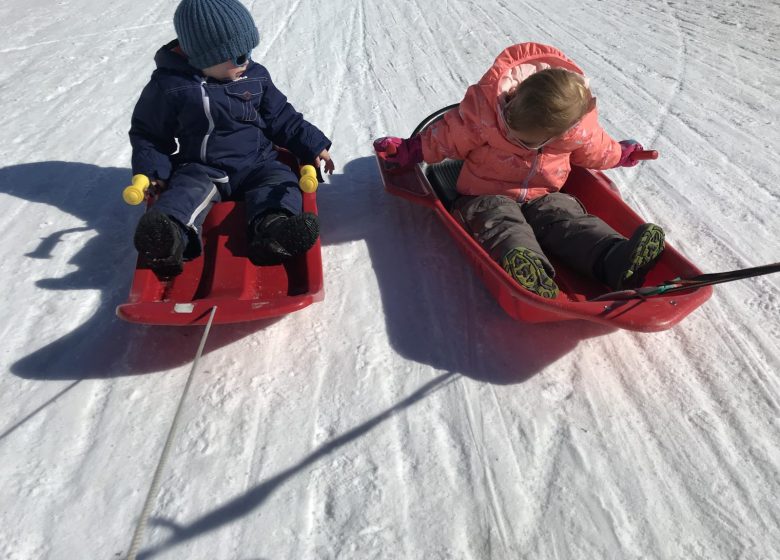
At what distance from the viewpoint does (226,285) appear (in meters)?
2.34

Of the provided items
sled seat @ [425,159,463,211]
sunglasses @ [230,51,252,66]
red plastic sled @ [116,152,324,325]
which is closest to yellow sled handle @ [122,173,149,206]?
red plastic sled @ [116,152,324,325]

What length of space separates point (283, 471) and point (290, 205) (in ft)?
3.58

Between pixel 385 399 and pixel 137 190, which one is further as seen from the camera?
pixel 137 190

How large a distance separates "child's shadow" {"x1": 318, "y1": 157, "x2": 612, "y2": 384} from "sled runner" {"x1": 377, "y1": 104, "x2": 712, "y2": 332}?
0.30 feet

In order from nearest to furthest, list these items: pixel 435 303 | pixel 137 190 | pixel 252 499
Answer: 1. pixel 252 499
2. pixel 137 190
3. pixel 435 303

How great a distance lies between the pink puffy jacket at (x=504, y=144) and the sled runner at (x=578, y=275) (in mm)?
152

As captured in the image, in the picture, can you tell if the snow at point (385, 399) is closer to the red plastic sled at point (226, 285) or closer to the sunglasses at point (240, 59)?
the red plastic sled at point (226, 285)

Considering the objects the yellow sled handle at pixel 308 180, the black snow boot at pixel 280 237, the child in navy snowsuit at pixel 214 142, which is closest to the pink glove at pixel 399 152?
the child in navy snowsuit at pixel 214 142

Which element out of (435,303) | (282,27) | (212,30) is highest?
(212,30)

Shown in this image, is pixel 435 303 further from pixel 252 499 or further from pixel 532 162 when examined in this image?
pixel 252 499

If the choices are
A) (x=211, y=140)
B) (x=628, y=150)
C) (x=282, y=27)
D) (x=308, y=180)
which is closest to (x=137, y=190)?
(x=211, y=140)

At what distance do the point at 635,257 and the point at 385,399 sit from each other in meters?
0.96

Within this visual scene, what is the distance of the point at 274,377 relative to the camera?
2.08 meters

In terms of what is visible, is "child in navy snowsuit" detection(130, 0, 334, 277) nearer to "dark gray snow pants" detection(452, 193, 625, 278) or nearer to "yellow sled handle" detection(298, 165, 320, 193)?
"yellow sled handle" detection(298, 165, 320, 193)
